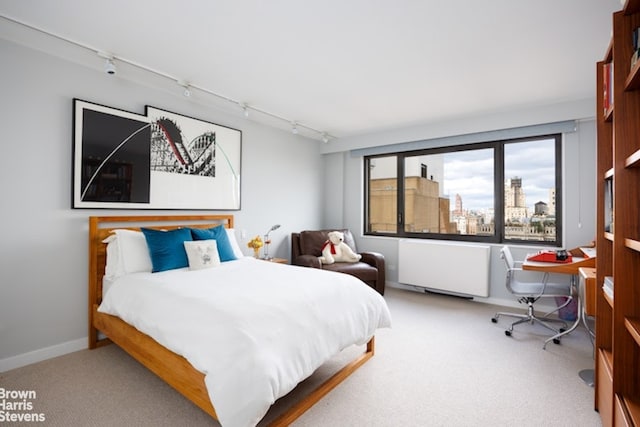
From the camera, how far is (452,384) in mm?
2168

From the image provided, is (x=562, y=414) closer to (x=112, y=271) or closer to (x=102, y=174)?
(x=112, y=271)

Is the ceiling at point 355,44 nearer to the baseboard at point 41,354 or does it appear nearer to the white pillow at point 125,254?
the white pillow at point 125,254

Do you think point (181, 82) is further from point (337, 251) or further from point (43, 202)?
point (337, 251)

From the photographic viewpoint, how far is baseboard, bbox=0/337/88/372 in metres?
2.30

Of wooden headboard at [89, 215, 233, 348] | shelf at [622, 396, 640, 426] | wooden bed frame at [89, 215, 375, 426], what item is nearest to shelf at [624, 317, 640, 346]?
shelf at [622, 396, 640, 426]

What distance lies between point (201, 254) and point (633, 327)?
9.26 ft

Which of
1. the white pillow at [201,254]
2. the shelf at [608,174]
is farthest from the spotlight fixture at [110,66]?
the shelf at [608,174]

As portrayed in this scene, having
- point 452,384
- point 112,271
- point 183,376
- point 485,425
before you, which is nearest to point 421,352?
point 452,384

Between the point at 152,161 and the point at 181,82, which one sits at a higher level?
the point at 181,82

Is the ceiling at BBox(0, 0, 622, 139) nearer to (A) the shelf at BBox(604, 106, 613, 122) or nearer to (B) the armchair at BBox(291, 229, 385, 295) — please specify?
(A) the shelf at BBox(604, 106, 613, 122)

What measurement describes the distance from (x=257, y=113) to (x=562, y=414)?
3.94 metres

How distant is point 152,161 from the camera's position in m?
3.08

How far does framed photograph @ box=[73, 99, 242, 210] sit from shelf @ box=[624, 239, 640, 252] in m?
3.46

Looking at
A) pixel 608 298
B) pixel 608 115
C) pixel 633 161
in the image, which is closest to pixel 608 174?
pixel 608 115
